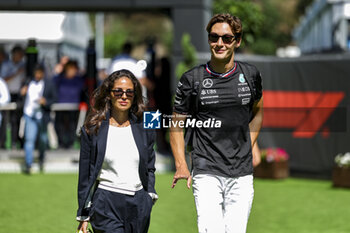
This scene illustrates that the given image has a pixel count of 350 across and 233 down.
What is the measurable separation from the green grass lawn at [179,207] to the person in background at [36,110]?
1.85ft

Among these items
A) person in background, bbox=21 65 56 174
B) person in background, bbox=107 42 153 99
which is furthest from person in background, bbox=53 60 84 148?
person in background, bbox=107 42 153 99

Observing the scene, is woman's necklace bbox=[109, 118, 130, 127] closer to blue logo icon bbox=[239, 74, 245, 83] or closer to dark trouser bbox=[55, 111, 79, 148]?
blue logo icon bbox=[239, 74, 245, 83]

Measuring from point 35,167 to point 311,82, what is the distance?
19.6 feet

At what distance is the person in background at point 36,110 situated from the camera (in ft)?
46.1

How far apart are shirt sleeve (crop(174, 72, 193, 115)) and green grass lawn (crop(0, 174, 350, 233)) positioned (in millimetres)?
3784

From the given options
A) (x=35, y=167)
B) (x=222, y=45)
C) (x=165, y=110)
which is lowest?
(x=35, y=167)

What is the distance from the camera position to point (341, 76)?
13508 mm

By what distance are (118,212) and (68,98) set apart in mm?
11918

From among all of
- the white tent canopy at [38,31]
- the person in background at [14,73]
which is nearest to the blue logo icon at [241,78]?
the person in background at [14,73]

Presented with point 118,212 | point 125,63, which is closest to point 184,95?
Result: point 118,212

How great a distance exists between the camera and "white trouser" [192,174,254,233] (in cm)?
513

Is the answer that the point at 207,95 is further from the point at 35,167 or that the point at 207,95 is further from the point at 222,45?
the point at 35,167

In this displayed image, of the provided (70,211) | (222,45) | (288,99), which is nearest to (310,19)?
(288,99)

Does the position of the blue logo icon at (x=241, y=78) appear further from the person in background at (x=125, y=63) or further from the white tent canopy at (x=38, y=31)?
the white tent canopy at (x=38, y=31)
